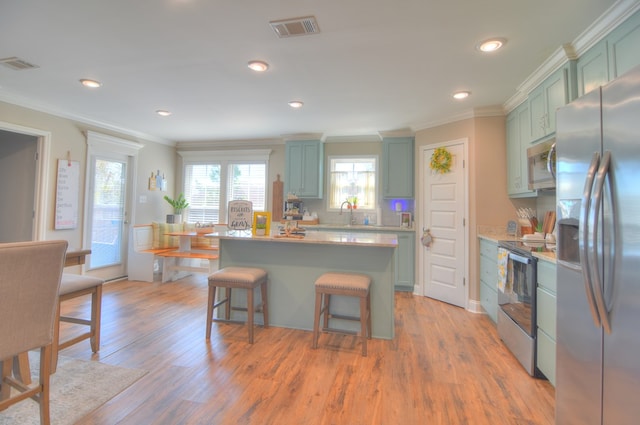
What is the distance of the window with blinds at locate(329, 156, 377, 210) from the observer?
17.0ft

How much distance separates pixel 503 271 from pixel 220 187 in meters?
4.95

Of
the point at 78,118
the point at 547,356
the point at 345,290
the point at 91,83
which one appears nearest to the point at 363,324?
the point at 345,290

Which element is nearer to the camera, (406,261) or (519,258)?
(519,258)

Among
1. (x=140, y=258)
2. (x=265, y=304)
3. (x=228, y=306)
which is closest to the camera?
(x=265, y=304)

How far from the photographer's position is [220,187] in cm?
586

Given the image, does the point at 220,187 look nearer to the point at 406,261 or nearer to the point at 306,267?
the point at 306,267

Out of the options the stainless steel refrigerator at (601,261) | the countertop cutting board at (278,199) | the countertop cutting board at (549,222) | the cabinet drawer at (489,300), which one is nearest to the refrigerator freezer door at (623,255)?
A: the stainless steel refrigerator at (601,261)

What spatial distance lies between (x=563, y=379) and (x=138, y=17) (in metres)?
3.39

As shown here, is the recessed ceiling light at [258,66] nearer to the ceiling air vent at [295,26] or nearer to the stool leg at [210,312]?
the ceiling air vent at [295,26]

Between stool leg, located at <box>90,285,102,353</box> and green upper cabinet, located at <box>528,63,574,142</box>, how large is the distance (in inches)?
158

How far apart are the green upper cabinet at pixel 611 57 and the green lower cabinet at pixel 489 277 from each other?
1608mm

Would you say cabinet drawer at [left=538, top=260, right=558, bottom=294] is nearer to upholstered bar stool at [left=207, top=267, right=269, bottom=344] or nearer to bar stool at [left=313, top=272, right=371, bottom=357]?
bar stool at [left=313, top=272, right=371, bottom=357]

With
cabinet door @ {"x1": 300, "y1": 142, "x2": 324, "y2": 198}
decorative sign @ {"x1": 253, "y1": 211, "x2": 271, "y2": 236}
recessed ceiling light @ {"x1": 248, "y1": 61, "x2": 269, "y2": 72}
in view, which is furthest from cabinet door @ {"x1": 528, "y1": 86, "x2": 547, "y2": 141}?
cabinet door @ {"x1": 300, "y1": 142, "x2": 324, "y2": 198}

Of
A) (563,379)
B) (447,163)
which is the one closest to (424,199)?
(447,163)
